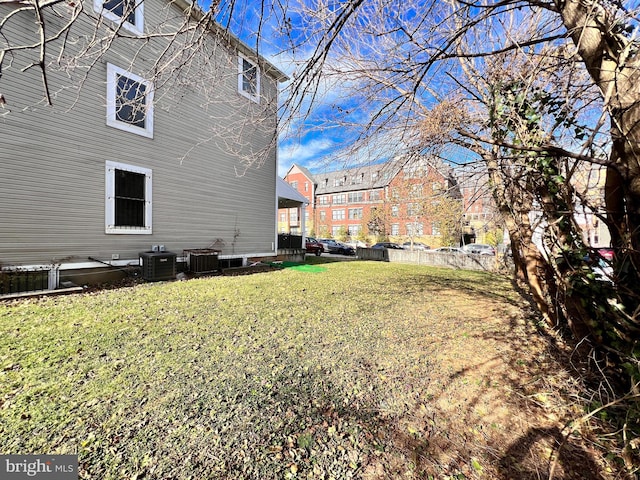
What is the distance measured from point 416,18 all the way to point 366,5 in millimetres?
732

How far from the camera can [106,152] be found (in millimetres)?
6859

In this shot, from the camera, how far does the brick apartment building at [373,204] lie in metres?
5.71

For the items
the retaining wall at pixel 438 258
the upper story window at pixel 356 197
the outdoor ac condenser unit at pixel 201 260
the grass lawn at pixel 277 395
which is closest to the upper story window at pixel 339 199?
the upper story window at pixel 356 197

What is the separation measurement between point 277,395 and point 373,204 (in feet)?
102

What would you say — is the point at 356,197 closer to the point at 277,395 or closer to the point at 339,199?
the point at 339,199

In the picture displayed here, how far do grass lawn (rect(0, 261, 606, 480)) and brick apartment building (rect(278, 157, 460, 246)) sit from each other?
307 cm

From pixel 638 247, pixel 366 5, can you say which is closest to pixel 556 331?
pixel 638 247

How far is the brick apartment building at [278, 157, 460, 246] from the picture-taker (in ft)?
18.7

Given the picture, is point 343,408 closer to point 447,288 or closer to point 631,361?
point 631,361

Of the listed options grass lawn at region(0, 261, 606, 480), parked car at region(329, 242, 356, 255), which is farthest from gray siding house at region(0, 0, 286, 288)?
parked car at region(329, 242, 356, 255)

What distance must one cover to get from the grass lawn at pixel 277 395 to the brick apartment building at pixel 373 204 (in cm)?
307

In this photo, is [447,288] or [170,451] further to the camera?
[447,288]

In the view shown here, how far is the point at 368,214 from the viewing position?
30.6 meters

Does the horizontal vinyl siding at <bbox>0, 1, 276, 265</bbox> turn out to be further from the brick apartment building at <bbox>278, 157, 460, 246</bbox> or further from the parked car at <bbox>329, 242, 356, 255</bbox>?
the parked car at <bbox>329, 242, 356, 255</bbox>
